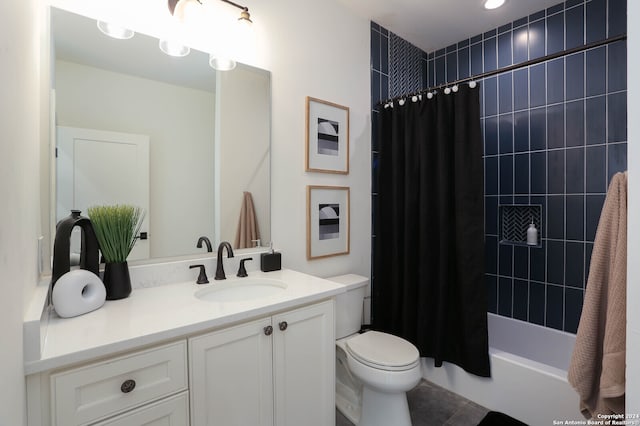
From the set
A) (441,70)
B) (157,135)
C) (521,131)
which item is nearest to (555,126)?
(521,131)

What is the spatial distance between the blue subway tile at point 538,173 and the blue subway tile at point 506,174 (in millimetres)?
146

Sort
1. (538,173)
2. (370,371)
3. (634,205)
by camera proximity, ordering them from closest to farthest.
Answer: (634,205) < (370,371) < (538,173)

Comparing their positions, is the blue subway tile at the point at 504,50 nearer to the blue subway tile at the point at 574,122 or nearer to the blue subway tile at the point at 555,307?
the blue subway tile at the point at 574,122

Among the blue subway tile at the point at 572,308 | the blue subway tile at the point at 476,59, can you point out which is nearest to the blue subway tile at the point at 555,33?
the blue subway tile at the point at 476,59

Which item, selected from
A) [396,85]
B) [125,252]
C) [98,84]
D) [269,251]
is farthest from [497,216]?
[98,84]

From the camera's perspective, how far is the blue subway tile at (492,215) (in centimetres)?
254

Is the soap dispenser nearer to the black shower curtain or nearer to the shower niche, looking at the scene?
the black shower curtain

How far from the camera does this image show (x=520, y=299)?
7.88 feet

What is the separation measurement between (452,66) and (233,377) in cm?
290

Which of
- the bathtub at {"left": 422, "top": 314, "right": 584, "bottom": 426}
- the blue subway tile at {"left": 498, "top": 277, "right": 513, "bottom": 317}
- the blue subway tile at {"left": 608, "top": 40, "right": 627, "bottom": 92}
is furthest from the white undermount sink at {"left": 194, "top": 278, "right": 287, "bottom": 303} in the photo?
the blue subway tile at {"left": 608, "top": 40, "right": 627, "bottom": 92}

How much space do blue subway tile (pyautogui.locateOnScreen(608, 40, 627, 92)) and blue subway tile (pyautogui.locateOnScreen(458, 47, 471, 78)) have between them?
91 centimetres

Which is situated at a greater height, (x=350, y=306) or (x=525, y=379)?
(x=350, y=306)

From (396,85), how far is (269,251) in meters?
1.75

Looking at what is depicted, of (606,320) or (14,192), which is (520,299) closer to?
(606,320)
